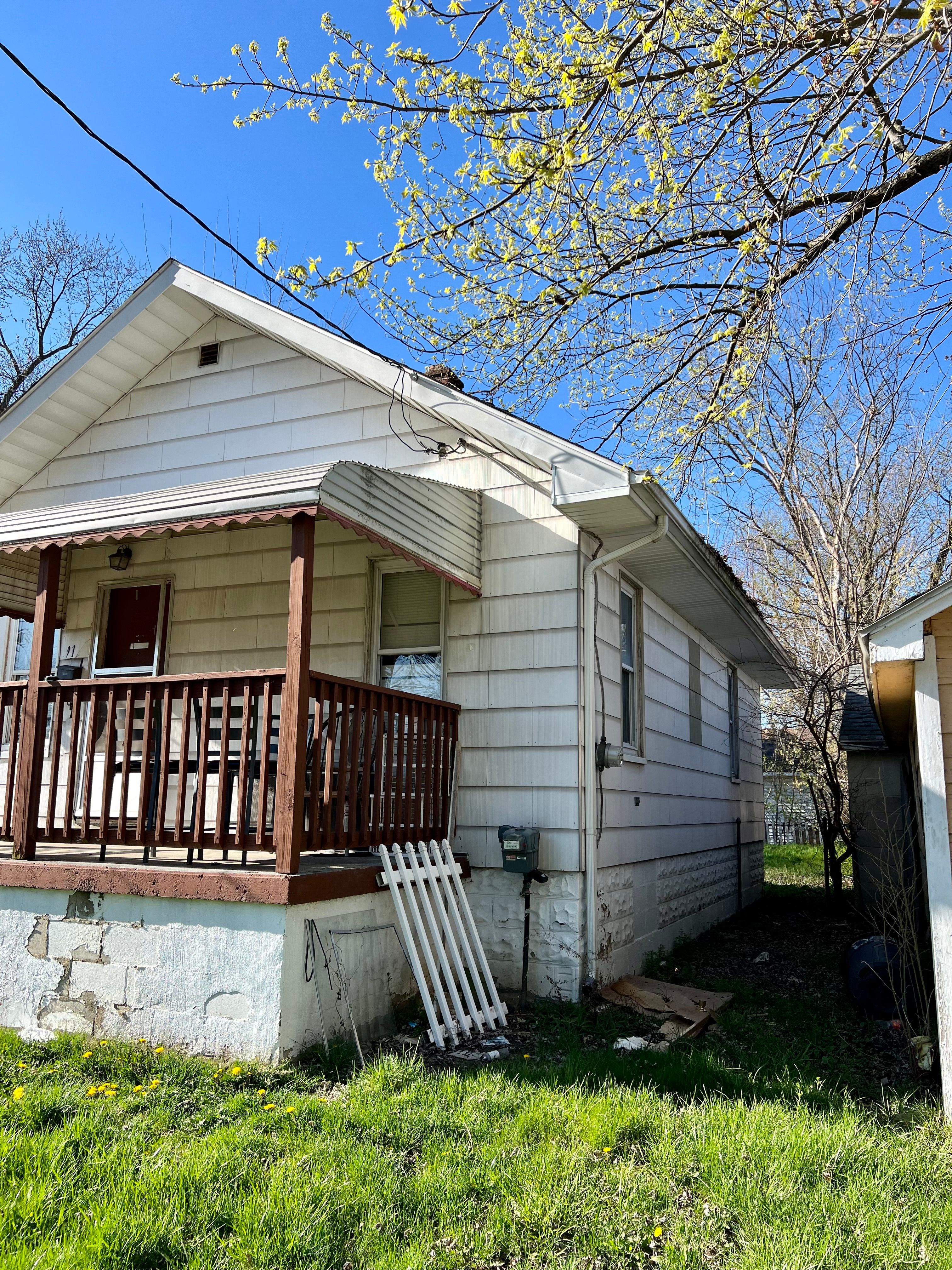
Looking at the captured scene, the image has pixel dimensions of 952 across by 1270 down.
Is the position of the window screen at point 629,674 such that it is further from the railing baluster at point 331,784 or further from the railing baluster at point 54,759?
the railing baluster at point 54,759

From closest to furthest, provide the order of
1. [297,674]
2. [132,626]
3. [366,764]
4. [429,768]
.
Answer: [297,674], [366,764], [429,768], [132,626]

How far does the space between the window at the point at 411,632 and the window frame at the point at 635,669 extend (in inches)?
62.5

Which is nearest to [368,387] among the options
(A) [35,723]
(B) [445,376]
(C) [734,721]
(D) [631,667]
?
(B) [445,376]

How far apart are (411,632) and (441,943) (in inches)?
105

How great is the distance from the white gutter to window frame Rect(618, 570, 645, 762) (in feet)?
3.02

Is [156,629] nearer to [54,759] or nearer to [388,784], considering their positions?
[54,759]

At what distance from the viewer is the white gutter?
6.71 m

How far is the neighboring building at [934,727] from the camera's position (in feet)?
15.4

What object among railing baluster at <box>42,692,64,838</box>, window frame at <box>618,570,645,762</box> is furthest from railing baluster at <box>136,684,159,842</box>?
window frame at <box>618,570,645,762</box>

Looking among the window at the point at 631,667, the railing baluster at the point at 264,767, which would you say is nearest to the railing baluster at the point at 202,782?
the railing baluster at the point at 264,767

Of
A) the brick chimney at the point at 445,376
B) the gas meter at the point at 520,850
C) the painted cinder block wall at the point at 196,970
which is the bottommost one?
the painted cinder block wall at the point at 196,970

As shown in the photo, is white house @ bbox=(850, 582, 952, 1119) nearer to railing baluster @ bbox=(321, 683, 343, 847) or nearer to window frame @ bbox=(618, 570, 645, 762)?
window frame @ bbox=(618, 570, 645, 762)

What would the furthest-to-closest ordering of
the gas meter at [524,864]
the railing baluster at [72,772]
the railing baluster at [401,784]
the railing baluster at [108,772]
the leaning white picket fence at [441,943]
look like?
the gas meter at [524,864]
the railing baluster at [401,784]
the railing baluster at [72,772]
the railing baluster at [108,772]
the leaning white picket fence at [441,943]

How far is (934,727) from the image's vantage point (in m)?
4.88
